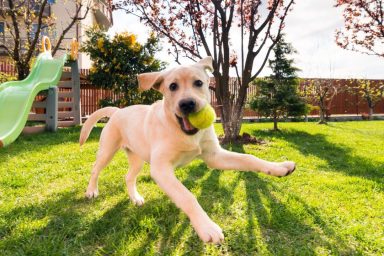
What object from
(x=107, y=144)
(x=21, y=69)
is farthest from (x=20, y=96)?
(x=21, y=69)

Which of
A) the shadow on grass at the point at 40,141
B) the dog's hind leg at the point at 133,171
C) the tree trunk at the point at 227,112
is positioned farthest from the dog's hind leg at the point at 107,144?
the tree trunk at the point at 227,112

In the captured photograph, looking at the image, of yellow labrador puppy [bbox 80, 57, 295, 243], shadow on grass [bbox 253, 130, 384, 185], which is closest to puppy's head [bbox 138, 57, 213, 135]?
yellow labrador puppy [bbox 80, 57, 295, 243]

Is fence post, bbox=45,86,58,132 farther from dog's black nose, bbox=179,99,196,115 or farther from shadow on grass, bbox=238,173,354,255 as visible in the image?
dog's black nose, bbox=179,99,196,115

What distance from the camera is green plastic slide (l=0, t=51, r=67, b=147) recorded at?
5237 mm

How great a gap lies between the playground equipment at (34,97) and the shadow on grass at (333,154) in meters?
5.10

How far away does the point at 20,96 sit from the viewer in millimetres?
6641

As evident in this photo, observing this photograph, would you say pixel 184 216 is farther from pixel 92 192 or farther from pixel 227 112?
pixel 227 112

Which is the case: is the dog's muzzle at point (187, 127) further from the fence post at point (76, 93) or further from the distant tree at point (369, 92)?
the distant tree at point (369, 92)

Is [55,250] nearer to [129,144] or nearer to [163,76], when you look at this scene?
[129,144]

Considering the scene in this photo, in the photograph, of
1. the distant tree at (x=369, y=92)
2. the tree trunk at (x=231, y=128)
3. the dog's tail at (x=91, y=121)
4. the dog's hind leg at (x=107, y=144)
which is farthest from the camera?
the distant tree at (x=369, y=92)

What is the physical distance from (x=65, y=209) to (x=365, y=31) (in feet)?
32.5

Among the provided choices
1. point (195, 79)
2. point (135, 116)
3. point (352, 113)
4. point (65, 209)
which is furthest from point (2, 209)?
point (352, 113)

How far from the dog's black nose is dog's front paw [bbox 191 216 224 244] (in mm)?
794

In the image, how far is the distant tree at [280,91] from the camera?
1071 centimetres
